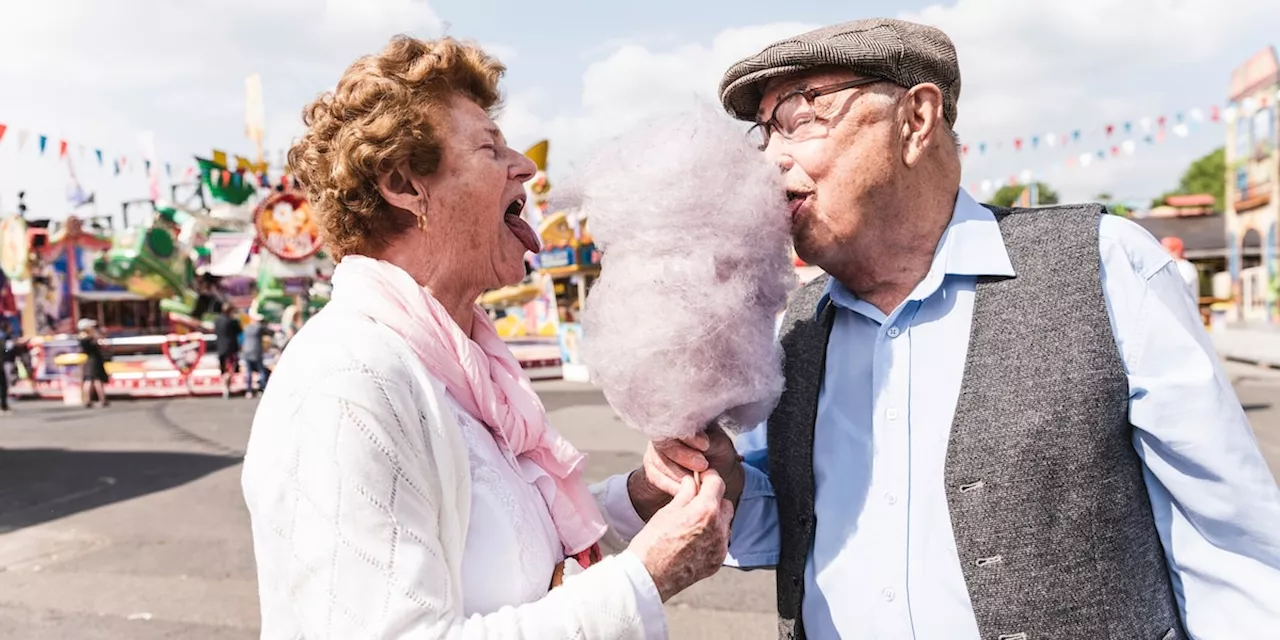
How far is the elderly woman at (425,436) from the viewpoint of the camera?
3.95ft

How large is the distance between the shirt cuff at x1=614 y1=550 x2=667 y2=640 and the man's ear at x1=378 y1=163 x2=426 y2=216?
0.74m

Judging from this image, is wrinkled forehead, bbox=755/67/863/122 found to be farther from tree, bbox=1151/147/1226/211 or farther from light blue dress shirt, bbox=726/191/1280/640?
tree, bbox=1151/147/1226/211

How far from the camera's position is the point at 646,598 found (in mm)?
1315

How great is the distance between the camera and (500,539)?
1371 millimetres

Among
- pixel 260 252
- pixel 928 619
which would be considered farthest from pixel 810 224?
pixel 260 252

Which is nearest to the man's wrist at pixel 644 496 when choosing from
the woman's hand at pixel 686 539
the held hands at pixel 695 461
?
the held hands at pixel 695 461

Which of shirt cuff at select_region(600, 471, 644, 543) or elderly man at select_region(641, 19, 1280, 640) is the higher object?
elderly man at select_region(641, 19, 1280, 640)

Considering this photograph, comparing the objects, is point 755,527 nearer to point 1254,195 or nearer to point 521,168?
point 521,168

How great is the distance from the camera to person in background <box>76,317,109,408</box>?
1367 centimetres

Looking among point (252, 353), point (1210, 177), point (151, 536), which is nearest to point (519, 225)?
point (151, 536)

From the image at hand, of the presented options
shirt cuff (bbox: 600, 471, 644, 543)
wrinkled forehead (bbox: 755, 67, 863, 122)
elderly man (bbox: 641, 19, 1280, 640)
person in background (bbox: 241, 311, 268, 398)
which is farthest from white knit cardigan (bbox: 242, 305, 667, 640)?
person in background (bbox: 241, 311, 268, 398)

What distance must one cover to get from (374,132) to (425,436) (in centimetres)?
55

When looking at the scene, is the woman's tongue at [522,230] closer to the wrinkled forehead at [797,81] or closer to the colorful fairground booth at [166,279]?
the wrinkled forehead at [797,81]

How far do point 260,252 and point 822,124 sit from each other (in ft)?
66.1
